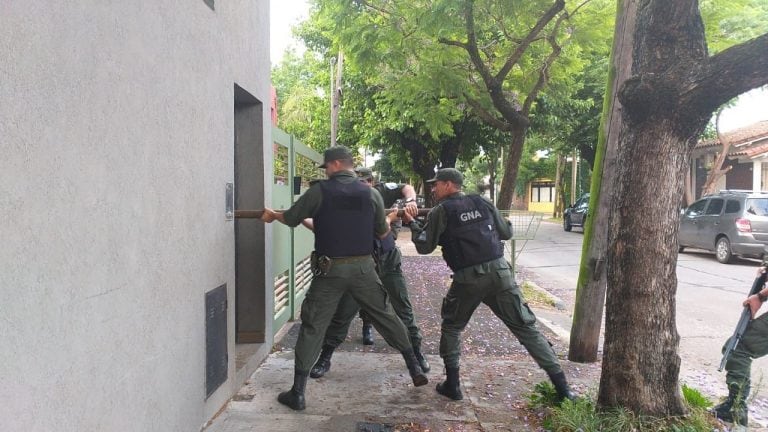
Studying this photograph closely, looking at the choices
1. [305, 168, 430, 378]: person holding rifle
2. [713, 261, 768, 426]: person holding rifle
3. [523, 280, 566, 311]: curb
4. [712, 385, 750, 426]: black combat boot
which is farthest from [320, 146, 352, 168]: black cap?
[523, 280, 566, 311]: curb

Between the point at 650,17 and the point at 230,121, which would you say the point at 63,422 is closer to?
the point at 230,121

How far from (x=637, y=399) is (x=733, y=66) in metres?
2.01

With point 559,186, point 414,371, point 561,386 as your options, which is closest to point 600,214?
point 561,386

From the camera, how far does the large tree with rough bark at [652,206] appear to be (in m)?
3.20

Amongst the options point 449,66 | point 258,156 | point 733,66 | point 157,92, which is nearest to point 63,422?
point 157,92

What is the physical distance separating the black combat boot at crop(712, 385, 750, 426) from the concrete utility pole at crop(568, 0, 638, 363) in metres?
1.34

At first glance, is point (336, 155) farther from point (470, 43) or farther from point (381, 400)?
point (470, 43)

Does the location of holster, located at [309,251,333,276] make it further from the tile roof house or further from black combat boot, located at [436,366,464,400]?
the tile roof house

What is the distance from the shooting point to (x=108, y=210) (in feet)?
7.10

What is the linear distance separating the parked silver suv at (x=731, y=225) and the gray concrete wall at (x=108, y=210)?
36.4 ft

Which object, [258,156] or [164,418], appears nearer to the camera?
[164,418]

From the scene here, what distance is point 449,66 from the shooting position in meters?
9.64

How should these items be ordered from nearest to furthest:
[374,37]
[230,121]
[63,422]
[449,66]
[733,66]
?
[63,422] → [733,66] → [230,121] → [374,37] → [449,66]

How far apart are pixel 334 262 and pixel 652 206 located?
6.94 feet
